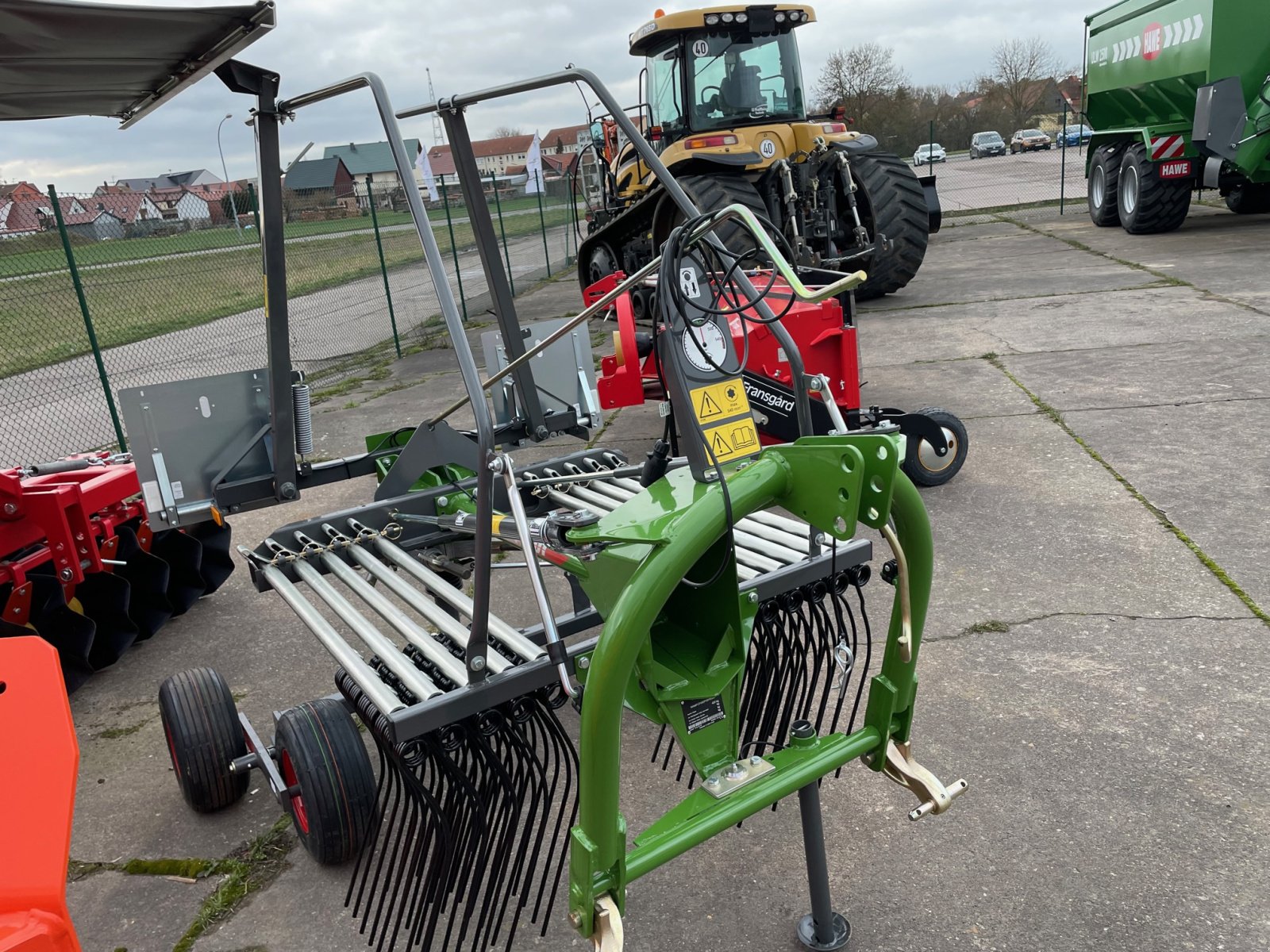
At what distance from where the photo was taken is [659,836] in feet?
6.19

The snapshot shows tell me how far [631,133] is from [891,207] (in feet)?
23.4

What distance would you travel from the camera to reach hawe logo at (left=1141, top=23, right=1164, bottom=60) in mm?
12406

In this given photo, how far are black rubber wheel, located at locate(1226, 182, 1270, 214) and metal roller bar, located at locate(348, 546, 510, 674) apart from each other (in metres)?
15.1

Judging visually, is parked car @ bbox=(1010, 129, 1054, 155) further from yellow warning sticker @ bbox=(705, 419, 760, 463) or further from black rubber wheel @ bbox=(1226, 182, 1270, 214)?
yellow warning sticker @ bbox=(705, 419, 760, 463)

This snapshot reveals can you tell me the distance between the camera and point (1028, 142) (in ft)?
130

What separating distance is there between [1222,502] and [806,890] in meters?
3.17

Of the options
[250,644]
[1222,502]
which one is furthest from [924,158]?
[250,644]

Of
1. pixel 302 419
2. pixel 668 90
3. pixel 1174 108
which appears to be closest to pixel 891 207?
pixel 668 90

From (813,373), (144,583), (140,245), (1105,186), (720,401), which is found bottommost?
(144,583)

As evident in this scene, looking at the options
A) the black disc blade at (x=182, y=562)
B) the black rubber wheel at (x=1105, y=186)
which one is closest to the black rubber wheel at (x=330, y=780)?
the black disc blade at (x=182, y=562)

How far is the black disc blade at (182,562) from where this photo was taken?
172 inches

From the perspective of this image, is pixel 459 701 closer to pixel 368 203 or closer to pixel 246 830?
pixel 246 830

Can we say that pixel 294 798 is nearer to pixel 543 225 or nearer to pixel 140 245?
pixel 140 245

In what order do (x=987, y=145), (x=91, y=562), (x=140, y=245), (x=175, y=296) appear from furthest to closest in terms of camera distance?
(x=987, y=145) < (x=175, y=296) < (x=140, y=245) < (x=91, y=562)
